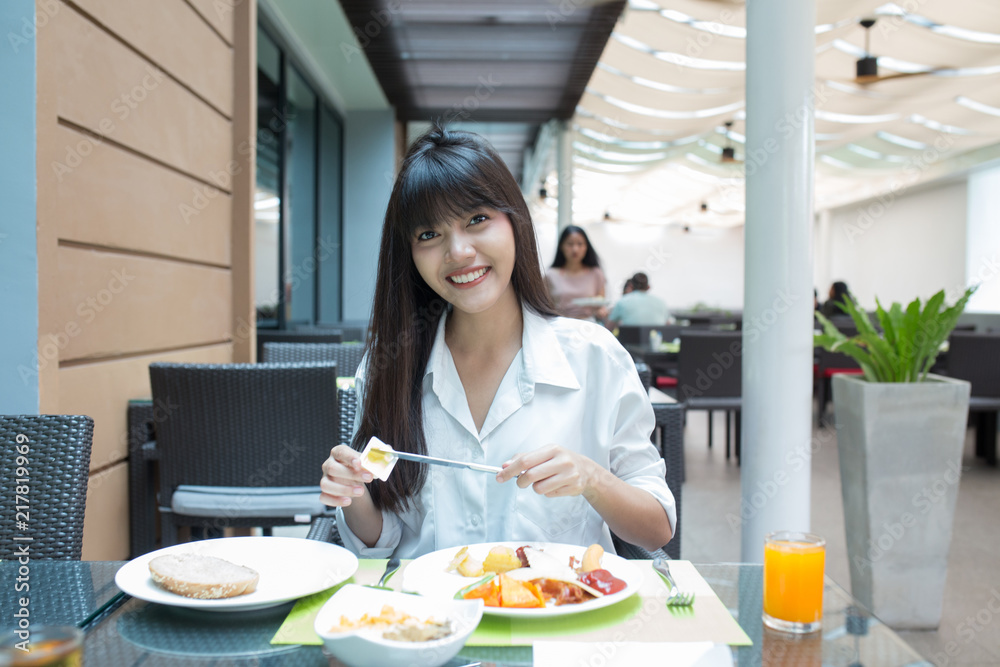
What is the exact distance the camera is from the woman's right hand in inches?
38.4

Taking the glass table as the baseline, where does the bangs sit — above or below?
above

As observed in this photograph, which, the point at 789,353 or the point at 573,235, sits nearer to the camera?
the point at 789,353

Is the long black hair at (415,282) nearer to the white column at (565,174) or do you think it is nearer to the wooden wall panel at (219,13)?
the wooden wall panel at (219,13)

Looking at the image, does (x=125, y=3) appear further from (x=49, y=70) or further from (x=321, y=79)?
(x=321, y=79)

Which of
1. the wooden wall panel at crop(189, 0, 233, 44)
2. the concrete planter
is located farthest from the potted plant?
the wooden wall panel at crop(189, 0, 233, 44)

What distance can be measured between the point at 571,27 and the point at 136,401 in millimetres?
4218

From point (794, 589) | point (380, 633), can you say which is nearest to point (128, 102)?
point (380, 633)

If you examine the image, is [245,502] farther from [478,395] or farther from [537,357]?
[537,357]

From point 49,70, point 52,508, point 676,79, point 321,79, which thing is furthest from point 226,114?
point 676,79

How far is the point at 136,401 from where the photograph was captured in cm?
218

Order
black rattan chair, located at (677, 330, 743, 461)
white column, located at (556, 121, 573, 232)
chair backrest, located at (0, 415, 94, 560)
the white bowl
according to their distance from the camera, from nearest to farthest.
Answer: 1. the white bowl
2. chair backrest, located at (0, 415, 94, 560)
3. black rattan chair, located at (677, 330, 743, 461)
4. white column, located at (556, 121, 573, 232)

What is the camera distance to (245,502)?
6.20ft

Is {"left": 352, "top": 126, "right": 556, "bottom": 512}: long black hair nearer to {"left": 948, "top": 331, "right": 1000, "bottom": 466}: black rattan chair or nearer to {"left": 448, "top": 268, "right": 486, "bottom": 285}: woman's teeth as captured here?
{"left": 448, "top": 268, "right": 486, "bottom": 285}: woman's teeth

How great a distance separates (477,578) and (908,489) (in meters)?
1.85
